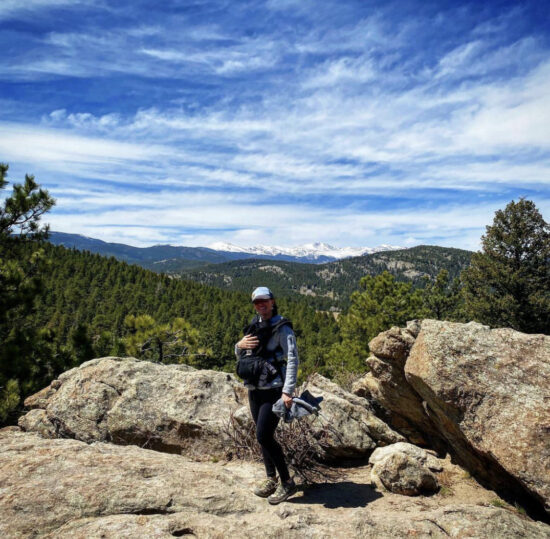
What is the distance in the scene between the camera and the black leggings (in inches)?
198

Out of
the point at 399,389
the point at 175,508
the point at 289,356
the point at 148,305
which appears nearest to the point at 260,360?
the point at 289,356

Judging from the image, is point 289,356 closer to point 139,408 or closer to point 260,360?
point 260,360

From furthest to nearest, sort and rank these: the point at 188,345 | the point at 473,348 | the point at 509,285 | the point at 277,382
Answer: the point at 509,285, the point at 188,345, the point at 473,348, the point at 277,382

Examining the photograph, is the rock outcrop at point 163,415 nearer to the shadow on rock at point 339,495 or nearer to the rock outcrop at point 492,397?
the shadow on rock at point 339,495

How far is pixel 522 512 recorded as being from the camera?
513 cm

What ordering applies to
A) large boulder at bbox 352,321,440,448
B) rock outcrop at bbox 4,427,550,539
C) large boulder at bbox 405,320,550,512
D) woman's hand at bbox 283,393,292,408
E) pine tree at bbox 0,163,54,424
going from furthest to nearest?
pine tree at bbox 0,163,54,424
large boulder at bbox 352,321,440,448
large boulder at bbox 405,320,550,512
woman's hand at bbox 283,393,292,408
rock outcrop at bbox 4,427,550,539

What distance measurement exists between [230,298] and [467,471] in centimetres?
13734

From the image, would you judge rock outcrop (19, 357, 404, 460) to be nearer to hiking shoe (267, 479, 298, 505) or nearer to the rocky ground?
the rocky ground

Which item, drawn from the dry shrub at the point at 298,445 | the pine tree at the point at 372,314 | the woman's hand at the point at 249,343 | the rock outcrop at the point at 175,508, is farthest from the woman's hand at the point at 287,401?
the pine tree at the point at 372,314

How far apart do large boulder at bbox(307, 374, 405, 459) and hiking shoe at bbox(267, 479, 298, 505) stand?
2.17 metres

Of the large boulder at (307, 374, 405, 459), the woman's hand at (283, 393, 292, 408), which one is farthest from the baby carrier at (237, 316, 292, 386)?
the large boulder at (307, 374, 405, 459)

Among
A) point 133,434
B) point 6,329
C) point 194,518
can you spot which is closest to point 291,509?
point 194,518

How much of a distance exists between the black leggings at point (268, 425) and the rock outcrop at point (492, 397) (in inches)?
113

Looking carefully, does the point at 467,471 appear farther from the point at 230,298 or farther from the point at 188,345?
the point at 230,298
